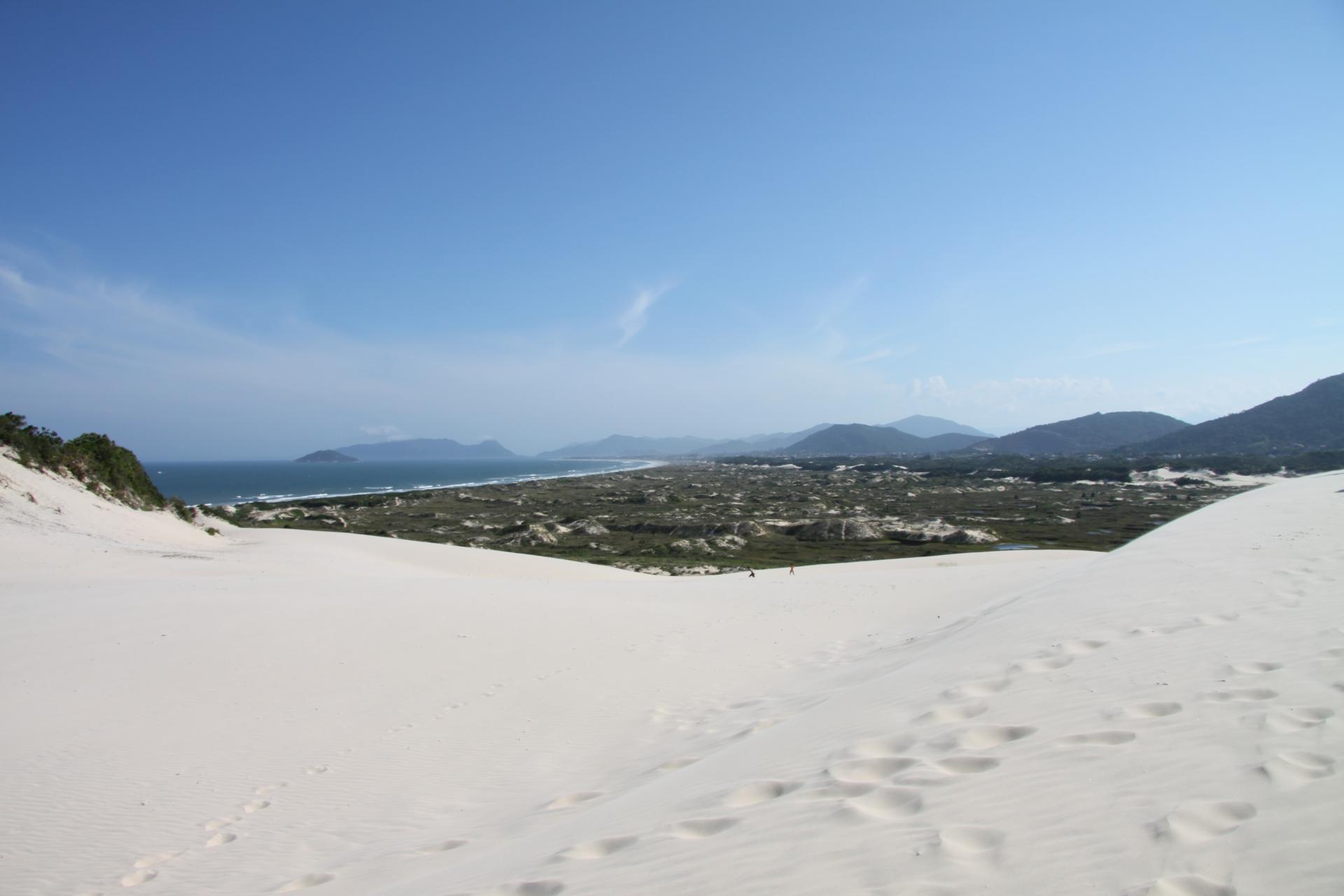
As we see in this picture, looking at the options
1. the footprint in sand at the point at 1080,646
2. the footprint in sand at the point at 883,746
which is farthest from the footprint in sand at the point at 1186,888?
the footprint in sand at the point at 1080,646

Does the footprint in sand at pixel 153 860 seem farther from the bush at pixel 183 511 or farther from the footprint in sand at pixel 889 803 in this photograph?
the bush at pixel 183 511

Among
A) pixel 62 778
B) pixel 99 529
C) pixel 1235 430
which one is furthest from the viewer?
pixel 1235 430

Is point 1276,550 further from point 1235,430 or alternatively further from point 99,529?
point 1235,430

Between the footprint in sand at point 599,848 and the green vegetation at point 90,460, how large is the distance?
3233 centimetres

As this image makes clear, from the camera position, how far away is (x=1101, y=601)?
779 cm

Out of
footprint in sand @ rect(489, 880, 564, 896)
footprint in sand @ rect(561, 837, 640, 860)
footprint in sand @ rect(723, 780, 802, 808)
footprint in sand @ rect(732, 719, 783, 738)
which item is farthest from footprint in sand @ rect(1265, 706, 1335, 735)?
footprint in sand @ rect(489, 880, 564, 896)

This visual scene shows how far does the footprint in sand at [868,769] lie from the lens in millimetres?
3918

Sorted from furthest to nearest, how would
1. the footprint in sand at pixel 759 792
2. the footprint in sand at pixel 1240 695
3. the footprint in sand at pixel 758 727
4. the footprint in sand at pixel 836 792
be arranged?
the footprint in sand at pixel 758 727 → the footprint in sand at pixel 1240 695 → the footprint in sand at pixel 759 792 → the footprint in sand at pixel 836 792

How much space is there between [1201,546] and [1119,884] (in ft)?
37.1

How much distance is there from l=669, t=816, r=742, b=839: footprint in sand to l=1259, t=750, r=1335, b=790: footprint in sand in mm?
2637

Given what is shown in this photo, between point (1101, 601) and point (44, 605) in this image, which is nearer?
point (1101, 601)

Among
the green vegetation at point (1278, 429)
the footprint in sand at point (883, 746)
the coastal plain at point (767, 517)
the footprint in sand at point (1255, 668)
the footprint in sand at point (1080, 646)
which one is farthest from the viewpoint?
the green vegetation at point (1278, 429)

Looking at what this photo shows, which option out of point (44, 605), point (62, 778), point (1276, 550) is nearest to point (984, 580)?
point (1276, 550)

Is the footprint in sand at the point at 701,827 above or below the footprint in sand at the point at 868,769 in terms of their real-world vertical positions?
below
